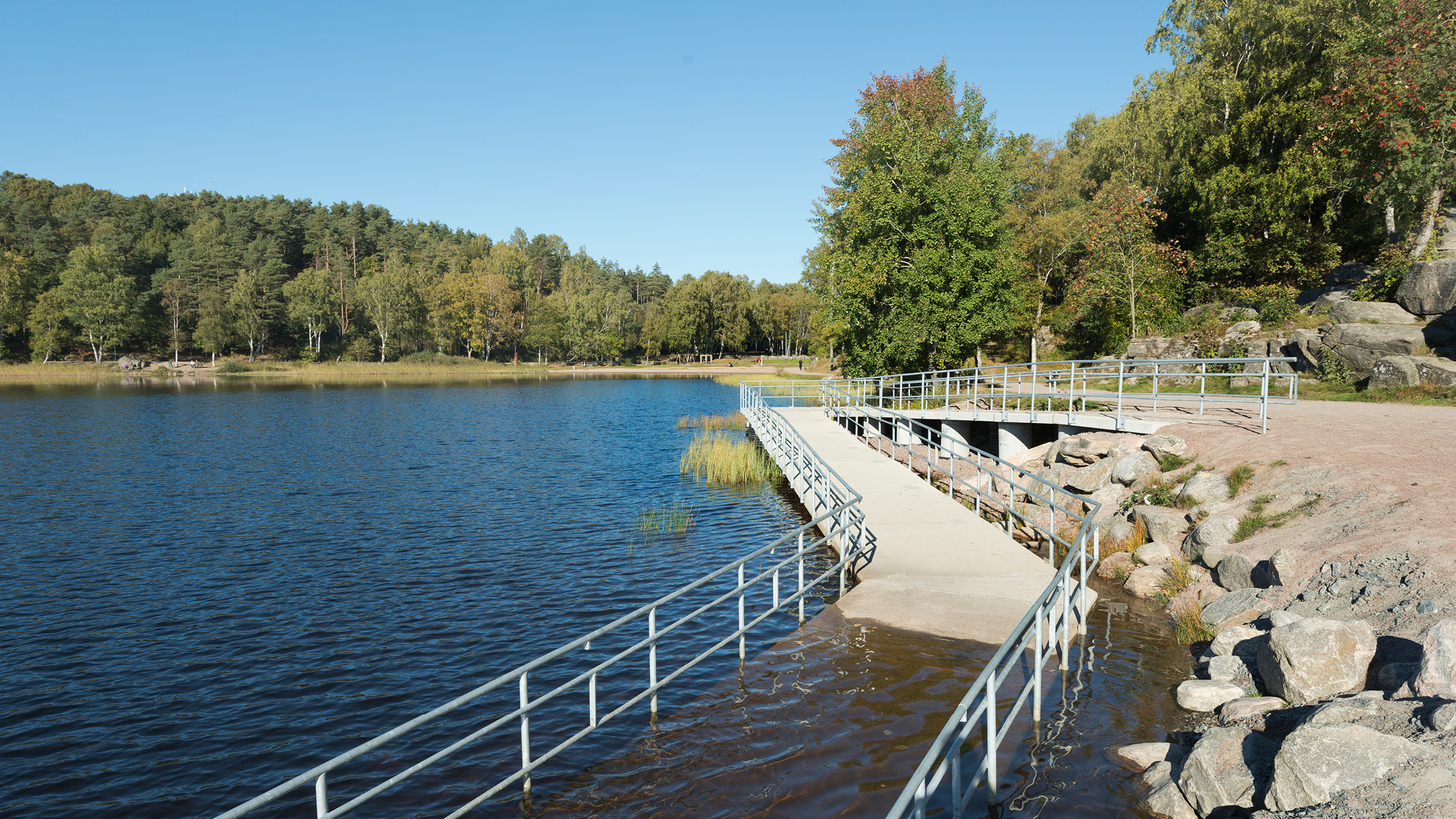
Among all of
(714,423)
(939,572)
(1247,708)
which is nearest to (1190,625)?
(939,572)

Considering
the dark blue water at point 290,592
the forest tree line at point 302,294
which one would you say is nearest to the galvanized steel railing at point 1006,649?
the dark blue water at point 290,592

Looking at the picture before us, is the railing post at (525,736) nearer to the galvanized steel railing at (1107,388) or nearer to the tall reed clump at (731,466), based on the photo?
the galvanized steel railing at (1107,388)

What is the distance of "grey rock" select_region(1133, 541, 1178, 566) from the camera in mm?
12672

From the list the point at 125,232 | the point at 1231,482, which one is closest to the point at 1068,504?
the point at 1231,482

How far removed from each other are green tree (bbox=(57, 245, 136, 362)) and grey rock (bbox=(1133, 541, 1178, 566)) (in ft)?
371

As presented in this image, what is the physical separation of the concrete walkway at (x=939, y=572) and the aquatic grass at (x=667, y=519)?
480 centimetres

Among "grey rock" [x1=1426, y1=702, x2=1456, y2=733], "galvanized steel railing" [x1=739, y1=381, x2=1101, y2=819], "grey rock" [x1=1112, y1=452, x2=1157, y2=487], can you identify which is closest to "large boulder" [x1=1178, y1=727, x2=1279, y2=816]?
"grey rock" [x1=1426, y1=702, x2=1456, y2=733]

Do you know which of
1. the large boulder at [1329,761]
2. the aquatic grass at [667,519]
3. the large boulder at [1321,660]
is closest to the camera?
the large boulder at [1329,761]

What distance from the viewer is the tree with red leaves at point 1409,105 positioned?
2589cm

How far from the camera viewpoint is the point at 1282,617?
8.46m

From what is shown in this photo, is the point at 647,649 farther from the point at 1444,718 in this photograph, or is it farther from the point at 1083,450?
the point at 1083,450

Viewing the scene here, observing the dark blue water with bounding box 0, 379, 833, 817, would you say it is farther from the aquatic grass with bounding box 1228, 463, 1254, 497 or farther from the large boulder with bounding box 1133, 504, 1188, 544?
the aquatic grass with bounding box 1228, 463, 1254, 497

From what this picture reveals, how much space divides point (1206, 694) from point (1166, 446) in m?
9.17

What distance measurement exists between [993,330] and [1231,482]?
74.9 ft
